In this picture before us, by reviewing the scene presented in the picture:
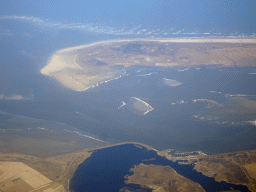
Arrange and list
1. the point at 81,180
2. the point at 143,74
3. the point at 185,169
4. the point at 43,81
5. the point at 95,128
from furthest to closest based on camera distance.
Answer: the point at 143,74, the point at 43,81, the point at 95,128, the point at 185,169, the point at 81,180

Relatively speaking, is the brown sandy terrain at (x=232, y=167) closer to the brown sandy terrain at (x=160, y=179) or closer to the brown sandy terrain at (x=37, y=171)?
the brown sandy terrain at (x=160, y=179)

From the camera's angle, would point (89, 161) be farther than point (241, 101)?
No

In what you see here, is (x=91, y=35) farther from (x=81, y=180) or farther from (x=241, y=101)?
(x=81, y=180)

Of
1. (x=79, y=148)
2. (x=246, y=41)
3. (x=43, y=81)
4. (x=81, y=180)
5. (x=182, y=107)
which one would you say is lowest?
(x=81, y=180)

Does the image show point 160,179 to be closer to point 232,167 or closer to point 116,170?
point 116,170

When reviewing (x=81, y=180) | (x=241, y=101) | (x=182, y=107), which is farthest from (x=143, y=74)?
(x=81, y=180)

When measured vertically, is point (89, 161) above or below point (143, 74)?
below

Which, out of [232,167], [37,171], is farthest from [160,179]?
[37,171]

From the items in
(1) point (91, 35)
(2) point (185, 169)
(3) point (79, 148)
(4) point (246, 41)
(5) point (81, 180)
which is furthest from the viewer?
(1) point (91, 35)
